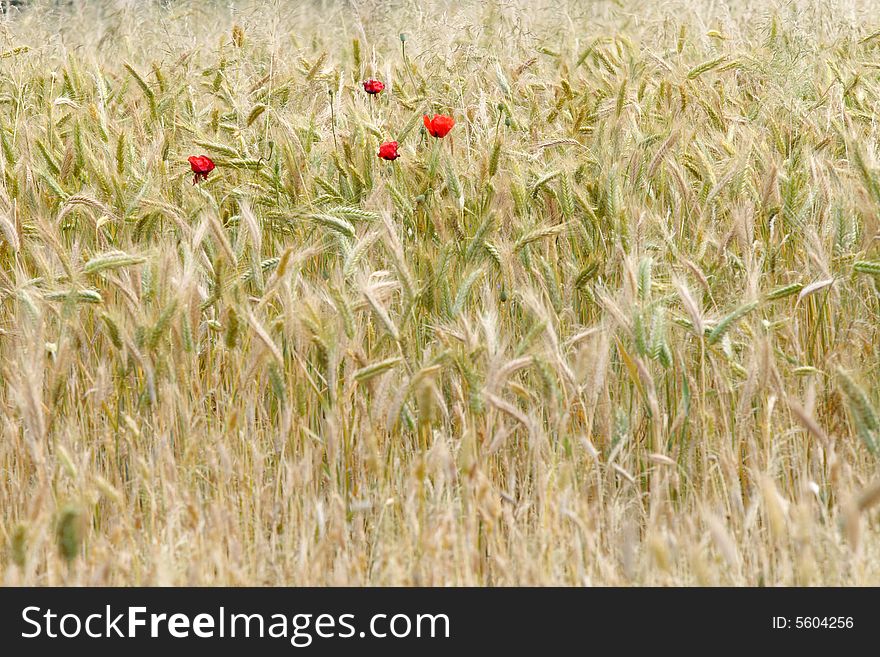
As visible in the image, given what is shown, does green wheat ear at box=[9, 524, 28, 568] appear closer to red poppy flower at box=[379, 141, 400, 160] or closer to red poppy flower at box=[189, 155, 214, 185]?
red poppy flower at box=[189, 155, 214, 185]

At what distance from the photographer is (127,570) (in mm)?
1569

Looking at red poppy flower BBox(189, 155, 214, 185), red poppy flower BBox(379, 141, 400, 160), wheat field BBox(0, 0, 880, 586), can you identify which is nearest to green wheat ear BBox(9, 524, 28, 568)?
wheat field BBox(0, 0, 880, 586)

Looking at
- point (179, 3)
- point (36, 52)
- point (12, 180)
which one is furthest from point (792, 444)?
point (179, 3)

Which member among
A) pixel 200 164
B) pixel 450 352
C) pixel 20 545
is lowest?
pixel 20 545

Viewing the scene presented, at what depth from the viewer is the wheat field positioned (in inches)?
63.3

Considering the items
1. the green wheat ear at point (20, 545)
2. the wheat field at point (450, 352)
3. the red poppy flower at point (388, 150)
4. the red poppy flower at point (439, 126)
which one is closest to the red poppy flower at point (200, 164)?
the wheat field at point (450, 352)

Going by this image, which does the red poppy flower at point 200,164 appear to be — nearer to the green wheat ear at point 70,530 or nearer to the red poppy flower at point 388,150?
the red poppy flower at point 388,150

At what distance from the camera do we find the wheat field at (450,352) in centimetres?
161

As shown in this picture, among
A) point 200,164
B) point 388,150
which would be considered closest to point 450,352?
point 388,150

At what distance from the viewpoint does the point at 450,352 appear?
1.77 metres

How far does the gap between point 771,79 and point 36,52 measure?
10.5 ft

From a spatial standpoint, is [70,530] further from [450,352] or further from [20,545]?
[450,352]

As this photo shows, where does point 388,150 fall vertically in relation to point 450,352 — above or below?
above
